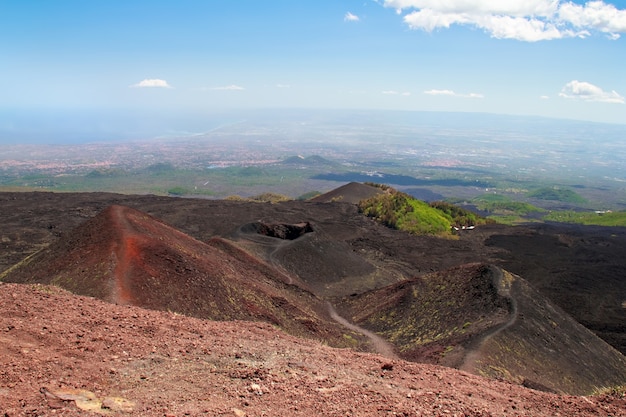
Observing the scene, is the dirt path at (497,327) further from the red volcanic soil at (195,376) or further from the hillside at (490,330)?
the red volcanic soil at (195,376)

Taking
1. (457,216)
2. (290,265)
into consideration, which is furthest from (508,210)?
(290,265)

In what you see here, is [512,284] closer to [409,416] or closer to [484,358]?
[484,358]

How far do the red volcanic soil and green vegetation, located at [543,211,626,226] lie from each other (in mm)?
79353

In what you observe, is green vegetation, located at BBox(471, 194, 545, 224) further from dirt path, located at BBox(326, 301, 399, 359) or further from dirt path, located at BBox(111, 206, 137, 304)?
dirt path, located at BBox(111, 206, 137, 304)

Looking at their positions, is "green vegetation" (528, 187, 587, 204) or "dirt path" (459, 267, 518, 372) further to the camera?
"green vegetation" (528, 187, 587, 204)

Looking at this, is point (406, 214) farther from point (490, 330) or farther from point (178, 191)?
point (178, 191)

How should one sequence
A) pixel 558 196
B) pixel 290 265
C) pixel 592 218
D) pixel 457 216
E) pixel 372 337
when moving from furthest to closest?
pixel 558 196 → pixel 592 218 → pixel 457 216 → pixel 290 265 → pixel 372 337

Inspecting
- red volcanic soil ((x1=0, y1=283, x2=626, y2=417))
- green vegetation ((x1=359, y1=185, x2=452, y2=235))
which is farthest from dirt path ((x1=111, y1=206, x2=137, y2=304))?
green vegetation ((x1=359, y1=185, x2=452, y2=235))

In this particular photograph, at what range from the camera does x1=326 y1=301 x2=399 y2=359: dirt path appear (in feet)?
66.5

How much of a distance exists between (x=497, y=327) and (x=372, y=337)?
18.4 ft

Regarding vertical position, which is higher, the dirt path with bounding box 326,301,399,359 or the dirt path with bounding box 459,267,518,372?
the dirt path with bounding box 459,267,518,372

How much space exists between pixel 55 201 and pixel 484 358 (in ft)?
171

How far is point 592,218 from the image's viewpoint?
87875 mm

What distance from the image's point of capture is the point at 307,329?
20.8m
